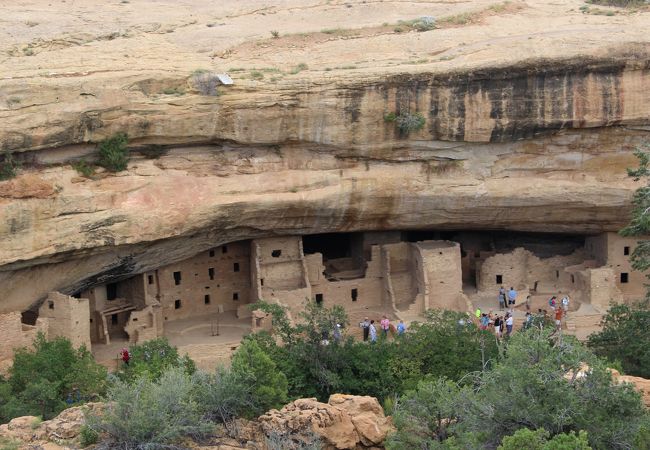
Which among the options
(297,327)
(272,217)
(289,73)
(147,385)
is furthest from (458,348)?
(147,385)

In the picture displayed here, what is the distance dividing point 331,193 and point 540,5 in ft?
26.0

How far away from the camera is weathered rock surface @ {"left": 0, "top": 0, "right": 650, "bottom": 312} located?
21500mm

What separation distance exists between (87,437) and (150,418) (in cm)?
85

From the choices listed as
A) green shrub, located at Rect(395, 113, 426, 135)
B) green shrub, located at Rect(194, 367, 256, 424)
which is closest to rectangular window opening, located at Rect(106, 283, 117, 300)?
green shrub, located at Rect(395, 113, 426, 135)

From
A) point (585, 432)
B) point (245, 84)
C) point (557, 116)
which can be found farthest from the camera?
point (557, 116)

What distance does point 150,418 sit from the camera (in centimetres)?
1513

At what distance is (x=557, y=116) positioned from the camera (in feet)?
79.1

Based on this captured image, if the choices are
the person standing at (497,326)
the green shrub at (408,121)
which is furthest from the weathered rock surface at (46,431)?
the person standing at (497,326)

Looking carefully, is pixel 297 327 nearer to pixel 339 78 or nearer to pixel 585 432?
pixel 339 78

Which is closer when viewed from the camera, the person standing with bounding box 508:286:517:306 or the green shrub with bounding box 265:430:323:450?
the green shrub with bounding box 265:430:323:450

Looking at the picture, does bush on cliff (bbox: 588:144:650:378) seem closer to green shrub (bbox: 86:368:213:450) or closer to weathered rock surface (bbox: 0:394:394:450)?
weathered rock surface (bbox: 0:394:394:450)

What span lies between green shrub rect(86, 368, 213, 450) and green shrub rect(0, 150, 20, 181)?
623 cm

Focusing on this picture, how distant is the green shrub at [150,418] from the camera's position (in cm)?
1498

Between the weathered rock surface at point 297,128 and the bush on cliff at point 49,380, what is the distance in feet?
4.25
